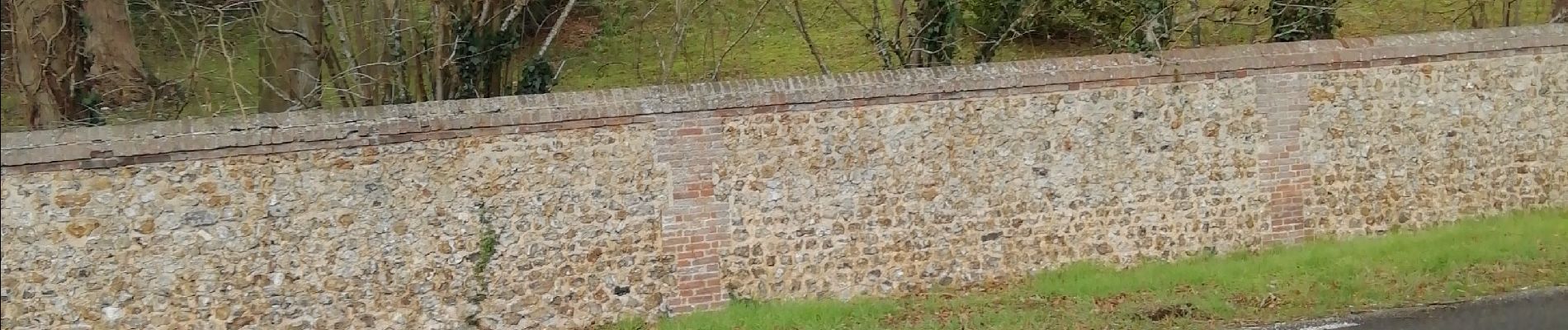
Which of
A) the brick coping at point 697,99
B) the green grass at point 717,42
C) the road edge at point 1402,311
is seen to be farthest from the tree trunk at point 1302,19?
the road edge at point 1402,311

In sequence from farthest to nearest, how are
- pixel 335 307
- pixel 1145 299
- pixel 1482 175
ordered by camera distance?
pixel 1482 175
pixel 1145 299
pixel 335 307

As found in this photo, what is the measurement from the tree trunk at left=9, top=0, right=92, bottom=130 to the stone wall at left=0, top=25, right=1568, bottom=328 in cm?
125

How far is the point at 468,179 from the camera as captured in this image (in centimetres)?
759

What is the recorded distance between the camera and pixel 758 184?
8.14 metres

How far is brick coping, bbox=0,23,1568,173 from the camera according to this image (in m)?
7.03

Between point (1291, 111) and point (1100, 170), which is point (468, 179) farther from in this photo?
point (1291, 111)

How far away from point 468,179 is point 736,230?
1.81 m

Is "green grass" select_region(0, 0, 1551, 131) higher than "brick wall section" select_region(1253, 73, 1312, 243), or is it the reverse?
"green grass" select_region(0, 0, 1551, 131)

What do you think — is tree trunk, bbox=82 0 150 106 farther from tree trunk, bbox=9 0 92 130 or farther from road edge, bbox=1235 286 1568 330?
road edge, bbox=1235 286 1568 330

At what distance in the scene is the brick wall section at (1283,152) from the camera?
9.02 metres

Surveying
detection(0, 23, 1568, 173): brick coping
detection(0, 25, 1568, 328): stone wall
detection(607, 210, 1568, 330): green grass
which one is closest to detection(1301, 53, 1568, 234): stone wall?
detection(0, 25, 1568, 328): stone wall

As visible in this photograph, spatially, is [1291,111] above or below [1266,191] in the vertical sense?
above

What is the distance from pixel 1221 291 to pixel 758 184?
10.7ft

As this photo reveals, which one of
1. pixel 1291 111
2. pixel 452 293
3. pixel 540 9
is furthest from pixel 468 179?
pixel 1291 111
